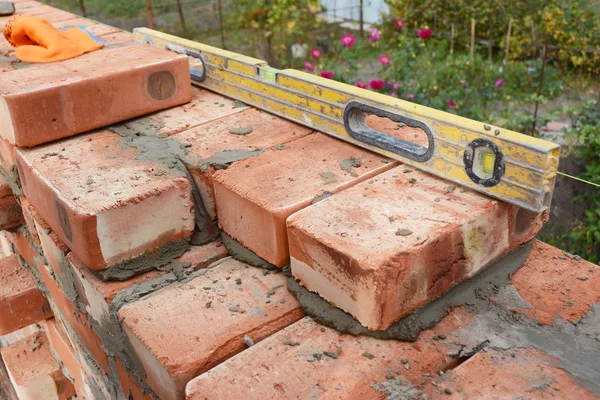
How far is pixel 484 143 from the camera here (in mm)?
1458

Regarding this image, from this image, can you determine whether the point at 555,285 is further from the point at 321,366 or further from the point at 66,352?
the point at 66,352

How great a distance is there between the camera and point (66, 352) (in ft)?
8.36

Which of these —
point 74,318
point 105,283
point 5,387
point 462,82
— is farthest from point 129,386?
point 462,82

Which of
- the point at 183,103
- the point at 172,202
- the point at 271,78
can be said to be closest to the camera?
the point at 172,202

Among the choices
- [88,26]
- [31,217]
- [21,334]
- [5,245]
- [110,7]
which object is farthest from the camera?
[110,7]

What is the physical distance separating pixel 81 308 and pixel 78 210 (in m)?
0.46

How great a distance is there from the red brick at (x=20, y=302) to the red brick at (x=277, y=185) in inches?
48.7

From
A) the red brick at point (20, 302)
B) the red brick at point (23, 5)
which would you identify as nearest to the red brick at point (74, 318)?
the red brick at point (20, 302)

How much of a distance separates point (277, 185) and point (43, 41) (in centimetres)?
144

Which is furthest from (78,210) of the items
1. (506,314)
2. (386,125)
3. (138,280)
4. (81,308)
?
(506,314)

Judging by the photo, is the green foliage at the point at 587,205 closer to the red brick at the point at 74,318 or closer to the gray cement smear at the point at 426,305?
the gray cement smear at the point at 426,305

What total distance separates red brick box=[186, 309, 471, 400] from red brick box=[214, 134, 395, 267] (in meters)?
0.28

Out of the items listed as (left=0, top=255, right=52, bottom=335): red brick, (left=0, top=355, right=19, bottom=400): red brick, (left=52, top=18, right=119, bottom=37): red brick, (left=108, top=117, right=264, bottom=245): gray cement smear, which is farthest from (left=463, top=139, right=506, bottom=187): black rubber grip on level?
(left=0, top=355, right=19, bottom=400): red brick

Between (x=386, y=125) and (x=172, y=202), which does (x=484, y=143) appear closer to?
(x=386, y=125)
